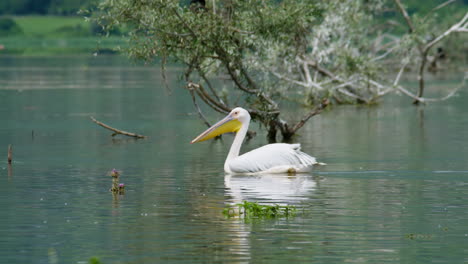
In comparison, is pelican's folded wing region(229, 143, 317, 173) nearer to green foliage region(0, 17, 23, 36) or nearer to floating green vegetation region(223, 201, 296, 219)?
floating green vegetation region(223, 201, 296, 219)

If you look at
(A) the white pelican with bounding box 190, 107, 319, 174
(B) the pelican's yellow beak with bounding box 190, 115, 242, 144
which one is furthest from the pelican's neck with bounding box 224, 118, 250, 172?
(B) the pelican's yellow beak with bounding box 190, 115, 242, 144

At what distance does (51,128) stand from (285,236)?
19973mm

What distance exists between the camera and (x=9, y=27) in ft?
486

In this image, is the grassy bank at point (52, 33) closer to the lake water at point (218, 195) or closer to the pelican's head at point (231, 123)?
the lake water at point (218, 195)

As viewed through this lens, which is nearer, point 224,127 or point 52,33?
point 224,127

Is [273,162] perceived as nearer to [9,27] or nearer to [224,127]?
[224,127]

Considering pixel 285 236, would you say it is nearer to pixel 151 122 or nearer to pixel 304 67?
pixel 151 122

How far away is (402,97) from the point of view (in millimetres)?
49656

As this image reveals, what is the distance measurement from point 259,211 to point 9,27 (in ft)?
449

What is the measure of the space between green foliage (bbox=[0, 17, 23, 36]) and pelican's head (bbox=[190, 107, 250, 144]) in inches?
4959

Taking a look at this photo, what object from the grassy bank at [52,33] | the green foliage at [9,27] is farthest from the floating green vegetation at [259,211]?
the green foliage at [9,27]

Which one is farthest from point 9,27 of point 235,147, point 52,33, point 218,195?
point 218,195

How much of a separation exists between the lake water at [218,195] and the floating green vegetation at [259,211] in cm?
17

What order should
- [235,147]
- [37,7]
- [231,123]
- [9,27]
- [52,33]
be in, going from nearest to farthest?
[235,147]
[231,123]
[9,27]
[52,33]
[37,7]
